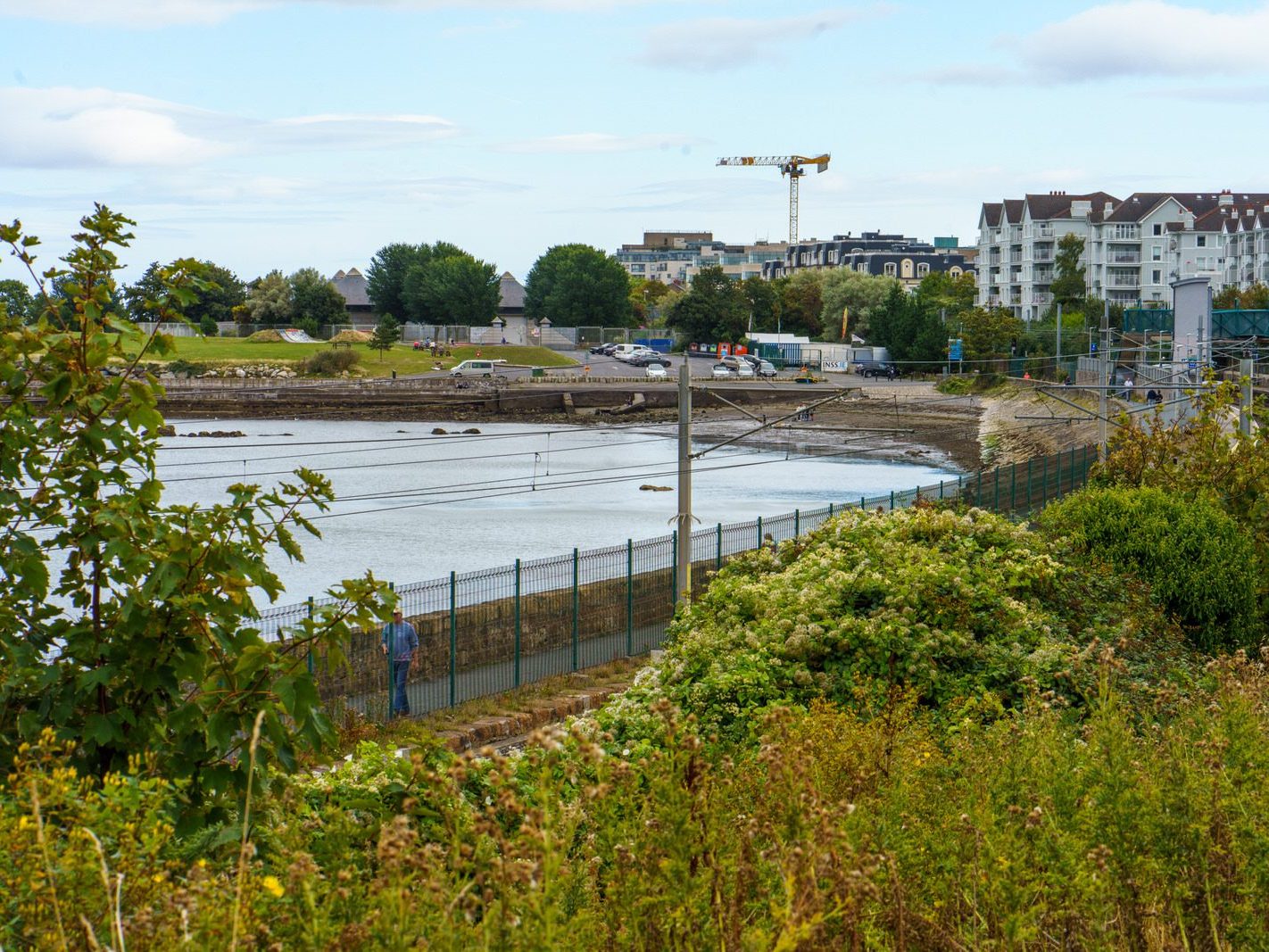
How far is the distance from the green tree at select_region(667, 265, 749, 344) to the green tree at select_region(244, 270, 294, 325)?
41249 millimetres

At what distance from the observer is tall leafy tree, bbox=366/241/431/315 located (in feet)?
537

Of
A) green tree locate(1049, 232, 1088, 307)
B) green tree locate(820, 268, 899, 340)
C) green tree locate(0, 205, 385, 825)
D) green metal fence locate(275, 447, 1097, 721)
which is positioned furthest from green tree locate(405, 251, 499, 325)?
green tree locate(0, 205, 385, 825)

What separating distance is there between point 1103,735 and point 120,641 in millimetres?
4568

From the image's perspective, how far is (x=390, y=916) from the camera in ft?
12.1

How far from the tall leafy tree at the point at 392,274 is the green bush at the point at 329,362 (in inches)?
1452

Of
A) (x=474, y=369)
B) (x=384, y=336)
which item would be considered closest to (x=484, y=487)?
(x=474, y=369)

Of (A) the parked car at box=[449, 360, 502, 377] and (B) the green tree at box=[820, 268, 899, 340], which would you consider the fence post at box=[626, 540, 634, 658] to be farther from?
(B) the green tree at box=[820, 268, 899, 340]

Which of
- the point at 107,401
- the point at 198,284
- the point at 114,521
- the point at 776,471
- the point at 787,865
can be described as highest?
the point at 198,284

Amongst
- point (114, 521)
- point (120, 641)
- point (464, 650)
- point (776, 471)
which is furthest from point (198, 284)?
point (776, 471)

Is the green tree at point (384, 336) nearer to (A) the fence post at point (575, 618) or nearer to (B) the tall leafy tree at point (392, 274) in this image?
(B) the tall leafy tree at point (392, 274)

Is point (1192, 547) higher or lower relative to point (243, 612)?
lower

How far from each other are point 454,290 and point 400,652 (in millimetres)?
134423

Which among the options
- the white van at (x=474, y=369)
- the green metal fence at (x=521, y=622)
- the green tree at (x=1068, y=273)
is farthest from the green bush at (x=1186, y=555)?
the green tree at (x=1068, y=273)

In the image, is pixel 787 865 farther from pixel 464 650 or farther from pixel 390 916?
pixel 464 650
